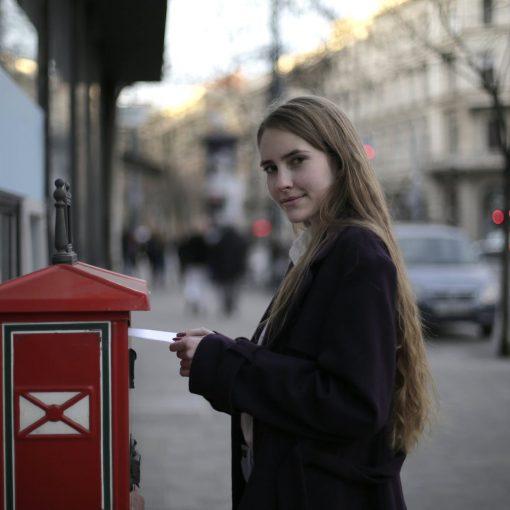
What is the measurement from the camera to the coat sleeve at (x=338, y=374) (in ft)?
6.11

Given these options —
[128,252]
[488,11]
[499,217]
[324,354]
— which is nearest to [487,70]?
[488,11]

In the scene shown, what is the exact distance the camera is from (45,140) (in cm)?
586

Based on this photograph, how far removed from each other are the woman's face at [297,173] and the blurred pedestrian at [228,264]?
14.0 m

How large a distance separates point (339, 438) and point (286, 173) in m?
0.68

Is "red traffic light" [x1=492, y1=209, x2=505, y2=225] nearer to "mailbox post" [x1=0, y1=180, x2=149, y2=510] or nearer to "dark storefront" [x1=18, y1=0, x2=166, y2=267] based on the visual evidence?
"dark storefront" [x1=18, y1=0, x2=166, y2=267]

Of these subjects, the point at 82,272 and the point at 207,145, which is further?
the point at 207,145

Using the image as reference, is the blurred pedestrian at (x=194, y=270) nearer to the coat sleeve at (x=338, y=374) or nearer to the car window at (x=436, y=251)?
the car window at (x=436, y=251)

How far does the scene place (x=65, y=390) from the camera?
2.01 metres

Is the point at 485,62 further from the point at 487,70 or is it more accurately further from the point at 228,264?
the point at 228,264

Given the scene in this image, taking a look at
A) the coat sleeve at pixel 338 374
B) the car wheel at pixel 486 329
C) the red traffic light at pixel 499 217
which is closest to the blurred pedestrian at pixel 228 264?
the car wheel at pixel 486 329

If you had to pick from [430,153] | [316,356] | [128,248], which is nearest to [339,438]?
[316,356]

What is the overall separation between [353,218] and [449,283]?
35.7 ft

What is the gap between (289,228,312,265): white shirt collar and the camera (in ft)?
7.22

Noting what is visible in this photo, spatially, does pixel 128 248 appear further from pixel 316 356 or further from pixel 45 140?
pixel 316 356
